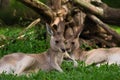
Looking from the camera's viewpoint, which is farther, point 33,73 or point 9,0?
point 9,0

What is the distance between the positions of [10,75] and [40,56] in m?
1.30

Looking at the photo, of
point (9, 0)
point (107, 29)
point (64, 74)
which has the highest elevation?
point (64, 74)

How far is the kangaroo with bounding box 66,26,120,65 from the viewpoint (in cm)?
986

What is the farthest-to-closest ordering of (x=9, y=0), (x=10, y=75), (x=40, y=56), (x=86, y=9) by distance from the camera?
(x=9, y=0) < (x=86, y=9) < (x=40, y=56) < (x=10, y=75)

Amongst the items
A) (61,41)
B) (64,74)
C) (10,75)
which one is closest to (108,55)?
(61,41)

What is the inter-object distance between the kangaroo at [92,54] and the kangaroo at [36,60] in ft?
2.34

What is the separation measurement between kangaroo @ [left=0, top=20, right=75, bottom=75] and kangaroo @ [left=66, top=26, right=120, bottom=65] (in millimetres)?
715

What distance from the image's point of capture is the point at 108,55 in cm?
995

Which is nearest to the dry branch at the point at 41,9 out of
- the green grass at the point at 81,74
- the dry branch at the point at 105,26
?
the dry branch at the point at 105,26

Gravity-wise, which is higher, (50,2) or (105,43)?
(50,2)

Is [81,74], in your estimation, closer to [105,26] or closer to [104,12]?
[105,26]

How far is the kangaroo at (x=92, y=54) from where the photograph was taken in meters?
9.86

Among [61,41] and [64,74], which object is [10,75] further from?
[61,41]

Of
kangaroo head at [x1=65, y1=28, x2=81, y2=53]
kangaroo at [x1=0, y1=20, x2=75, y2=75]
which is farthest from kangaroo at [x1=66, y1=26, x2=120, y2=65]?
kangaroo at [x1=0, y1=20, x2=75, y2=75]
